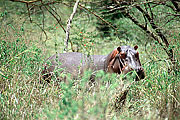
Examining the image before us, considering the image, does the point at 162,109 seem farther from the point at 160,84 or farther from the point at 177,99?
the point at 160,84

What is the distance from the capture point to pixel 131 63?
297 cm

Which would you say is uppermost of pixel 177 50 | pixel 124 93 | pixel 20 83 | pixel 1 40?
pixel 1 40

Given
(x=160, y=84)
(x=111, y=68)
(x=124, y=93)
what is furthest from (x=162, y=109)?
(x=111, y=68)

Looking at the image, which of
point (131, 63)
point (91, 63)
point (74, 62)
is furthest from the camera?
point (74, 62)

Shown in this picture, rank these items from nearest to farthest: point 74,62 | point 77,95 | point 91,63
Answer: point 77,95, point 91,63, point 74,62

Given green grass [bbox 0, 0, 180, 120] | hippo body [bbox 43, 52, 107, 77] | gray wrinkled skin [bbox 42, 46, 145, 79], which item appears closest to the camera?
green grass [bbox 0, 0, 180, 120]

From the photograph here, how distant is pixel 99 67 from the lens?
3.50 meters

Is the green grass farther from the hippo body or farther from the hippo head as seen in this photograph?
the hippo body

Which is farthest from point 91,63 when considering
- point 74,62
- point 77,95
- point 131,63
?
point 77,95

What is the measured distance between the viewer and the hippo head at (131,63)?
289 centimetres

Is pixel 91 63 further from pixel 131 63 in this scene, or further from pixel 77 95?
pixel 77 95

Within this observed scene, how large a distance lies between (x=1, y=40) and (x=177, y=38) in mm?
2678

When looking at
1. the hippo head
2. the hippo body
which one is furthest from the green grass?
the hippo body

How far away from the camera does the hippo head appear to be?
2.89 metres
